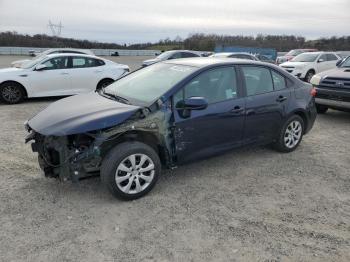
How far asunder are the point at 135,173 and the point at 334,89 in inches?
241

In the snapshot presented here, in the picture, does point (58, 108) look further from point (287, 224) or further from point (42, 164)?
point (287, 224)

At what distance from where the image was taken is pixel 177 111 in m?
4.43

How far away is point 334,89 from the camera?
27.8 feet

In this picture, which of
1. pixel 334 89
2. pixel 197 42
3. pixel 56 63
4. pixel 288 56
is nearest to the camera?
pixel 334 89

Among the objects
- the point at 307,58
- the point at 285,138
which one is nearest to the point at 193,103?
the point at 285,138

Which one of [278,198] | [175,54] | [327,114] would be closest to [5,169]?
[278,198]

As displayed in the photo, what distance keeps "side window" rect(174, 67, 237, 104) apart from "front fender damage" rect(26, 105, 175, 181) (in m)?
0.40

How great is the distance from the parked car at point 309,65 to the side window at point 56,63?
10835mm

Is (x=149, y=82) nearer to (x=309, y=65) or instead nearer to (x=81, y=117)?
(x=81, y=117)

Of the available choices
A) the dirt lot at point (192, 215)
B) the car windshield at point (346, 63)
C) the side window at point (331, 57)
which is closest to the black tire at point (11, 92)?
the dirt lot at point (192, 215)

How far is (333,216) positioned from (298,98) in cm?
243

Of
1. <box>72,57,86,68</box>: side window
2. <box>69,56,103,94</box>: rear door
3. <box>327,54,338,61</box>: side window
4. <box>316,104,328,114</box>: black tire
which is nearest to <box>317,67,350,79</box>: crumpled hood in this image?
<box>316,104,328,114</box>: black tire

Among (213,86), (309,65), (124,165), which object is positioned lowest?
(124,165)

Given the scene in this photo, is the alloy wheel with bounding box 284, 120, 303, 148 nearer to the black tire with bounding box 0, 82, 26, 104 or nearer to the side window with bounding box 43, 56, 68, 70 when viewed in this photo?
the side window with bounding box 43, 56, 68, 70
